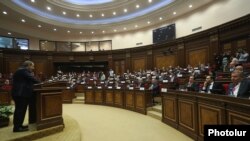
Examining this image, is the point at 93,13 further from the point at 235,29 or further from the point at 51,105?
the point at 51,105

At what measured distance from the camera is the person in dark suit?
3592 mm

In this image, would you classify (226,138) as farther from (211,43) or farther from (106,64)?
(106,64)

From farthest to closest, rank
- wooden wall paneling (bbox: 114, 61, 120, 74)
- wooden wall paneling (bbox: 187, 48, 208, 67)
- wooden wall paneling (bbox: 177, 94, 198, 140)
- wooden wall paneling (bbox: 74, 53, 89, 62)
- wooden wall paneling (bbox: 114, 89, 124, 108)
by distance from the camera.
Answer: wooden wall paneling (bbox: 74, 53, 89, 62), wooden wall paneling (bbox: 114, 61, 120, 74), wooden wall paneling (bbox: 187, 48, 208, 67), wooden wall paneling (bbox: 114, 89, 124, 108), wooden wall paneling (bbox: 177, 94, 198, 140)

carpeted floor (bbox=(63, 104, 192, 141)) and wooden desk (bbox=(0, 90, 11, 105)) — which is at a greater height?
wooden desk (bbox=(0, 90, 11, 105))

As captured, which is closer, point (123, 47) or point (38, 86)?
point (38, 86)

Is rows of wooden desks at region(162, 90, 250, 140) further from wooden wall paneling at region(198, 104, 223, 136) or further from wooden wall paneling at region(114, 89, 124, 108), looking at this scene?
wooden wall paneling at region(114, 89, 124, 108)

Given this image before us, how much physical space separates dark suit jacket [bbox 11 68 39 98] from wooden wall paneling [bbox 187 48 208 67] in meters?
8.82

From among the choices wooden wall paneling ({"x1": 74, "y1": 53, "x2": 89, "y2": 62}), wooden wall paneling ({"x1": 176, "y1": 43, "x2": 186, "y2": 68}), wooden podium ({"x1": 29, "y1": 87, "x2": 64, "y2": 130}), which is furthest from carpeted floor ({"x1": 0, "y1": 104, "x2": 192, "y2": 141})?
wooden wall paneling ({"x1": 74, "y1": 53, "x2": 89, "y2": 62})

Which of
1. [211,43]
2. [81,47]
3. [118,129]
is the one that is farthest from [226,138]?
[81,47]

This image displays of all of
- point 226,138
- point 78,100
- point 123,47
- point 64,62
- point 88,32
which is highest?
point 88,32

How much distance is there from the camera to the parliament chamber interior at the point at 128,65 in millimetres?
3871

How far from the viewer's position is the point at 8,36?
548 inches

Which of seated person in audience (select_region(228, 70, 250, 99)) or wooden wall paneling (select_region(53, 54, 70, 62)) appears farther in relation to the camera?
wooden wall paneling (select_region(53, 54, 70, 62))

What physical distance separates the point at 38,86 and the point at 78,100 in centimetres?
675
